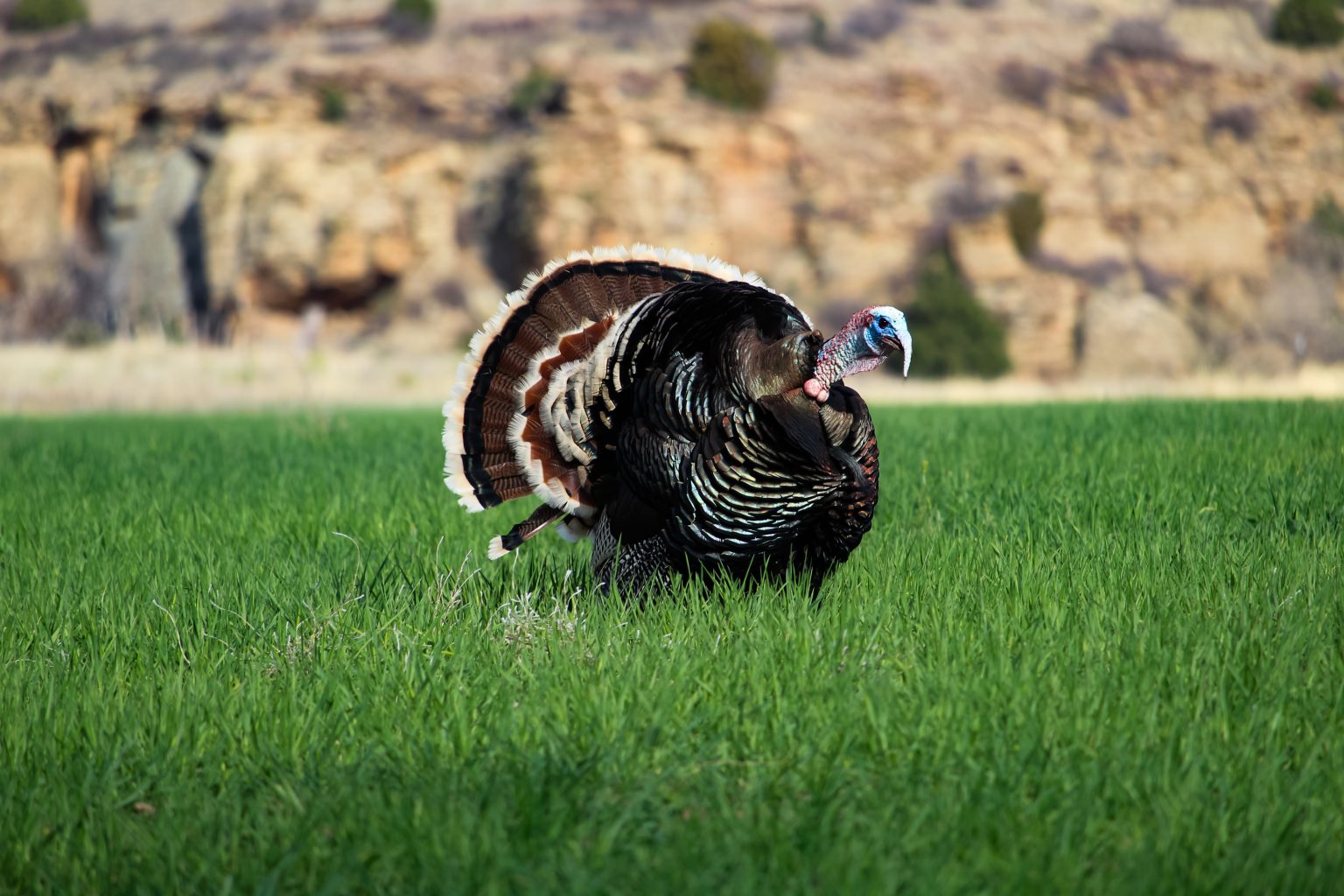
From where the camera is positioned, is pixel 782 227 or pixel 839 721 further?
pixel 782 227

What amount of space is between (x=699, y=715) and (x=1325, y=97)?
3764 cm

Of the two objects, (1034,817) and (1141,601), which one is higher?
(1034,817)

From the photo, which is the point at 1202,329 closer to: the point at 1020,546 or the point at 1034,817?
the point at 1020,546

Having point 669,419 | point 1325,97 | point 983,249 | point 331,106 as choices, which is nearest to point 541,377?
point 669,419

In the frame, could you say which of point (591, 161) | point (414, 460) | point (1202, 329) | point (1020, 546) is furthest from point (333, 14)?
point (1020, 546)

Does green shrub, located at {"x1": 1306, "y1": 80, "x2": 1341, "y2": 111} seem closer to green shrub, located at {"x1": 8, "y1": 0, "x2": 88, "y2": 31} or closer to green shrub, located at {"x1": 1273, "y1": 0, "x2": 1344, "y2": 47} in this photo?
green shrub, located at {"x1": 1273, "y1": 0, "x2": 1344, "y2": 47}

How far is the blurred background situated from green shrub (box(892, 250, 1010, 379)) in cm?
8

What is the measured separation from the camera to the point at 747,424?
382cm

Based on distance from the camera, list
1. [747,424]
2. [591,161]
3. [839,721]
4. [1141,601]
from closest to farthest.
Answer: [839,721]
[747,424]
[1141,601]
[591,161]

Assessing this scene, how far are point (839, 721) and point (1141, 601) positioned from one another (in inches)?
62.3

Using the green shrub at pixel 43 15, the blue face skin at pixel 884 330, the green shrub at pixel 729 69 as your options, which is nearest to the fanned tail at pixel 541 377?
the blue face skin at pixel 884 330

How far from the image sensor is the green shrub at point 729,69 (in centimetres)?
3122

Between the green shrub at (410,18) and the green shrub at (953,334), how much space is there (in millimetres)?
18261

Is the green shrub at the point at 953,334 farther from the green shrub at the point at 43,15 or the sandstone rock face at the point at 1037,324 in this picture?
the green shrub at the point at 43,15
